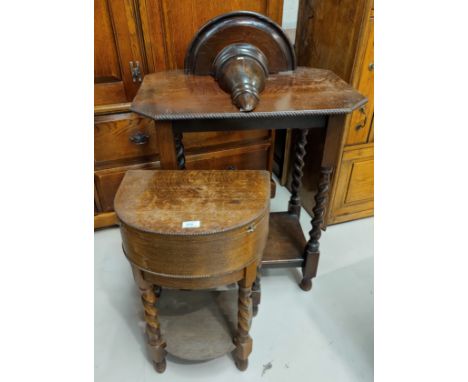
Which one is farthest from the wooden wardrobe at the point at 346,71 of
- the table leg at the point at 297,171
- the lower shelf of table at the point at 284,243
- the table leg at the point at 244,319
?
the table leg at the point at 244,319

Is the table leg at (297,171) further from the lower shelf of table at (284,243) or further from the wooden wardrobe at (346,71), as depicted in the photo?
the wooden wardrobe at (346,71)

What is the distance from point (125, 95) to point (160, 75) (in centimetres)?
42

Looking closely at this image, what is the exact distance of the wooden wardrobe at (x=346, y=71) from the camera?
4.51 feet

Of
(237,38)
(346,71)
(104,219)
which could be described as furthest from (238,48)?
(104,219)

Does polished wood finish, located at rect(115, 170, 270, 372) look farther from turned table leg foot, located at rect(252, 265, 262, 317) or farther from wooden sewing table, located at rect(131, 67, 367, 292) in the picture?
turned table leg foot, located at rect(252, 265, 262, 317)

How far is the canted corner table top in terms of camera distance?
81cm

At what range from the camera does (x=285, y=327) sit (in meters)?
1.38

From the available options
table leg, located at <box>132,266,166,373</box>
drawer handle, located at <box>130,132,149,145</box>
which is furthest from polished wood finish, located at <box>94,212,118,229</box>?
table leg, located at <box>132,266,166,373</box>

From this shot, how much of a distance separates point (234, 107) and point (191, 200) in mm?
329

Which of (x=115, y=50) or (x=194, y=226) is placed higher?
(x=115, y=50)

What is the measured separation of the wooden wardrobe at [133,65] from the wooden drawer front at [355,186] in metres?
0.64

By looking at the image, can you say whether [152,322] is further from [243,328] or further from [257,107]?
[257,107]

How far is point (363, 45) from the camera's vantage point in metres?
1.37

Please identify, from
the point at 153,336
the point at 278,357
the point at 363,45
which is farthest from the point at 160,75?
the point at 278,357
